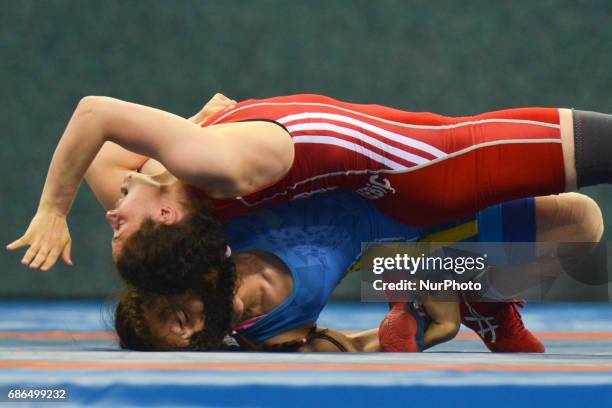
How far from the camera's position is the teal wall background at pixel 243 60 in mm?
3492

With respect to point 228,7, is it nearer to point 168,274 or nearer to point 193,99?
point 193,99

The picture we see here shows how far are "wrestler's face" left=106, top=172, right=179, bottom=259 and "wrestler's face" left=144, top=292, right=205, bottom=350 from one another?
122 mm

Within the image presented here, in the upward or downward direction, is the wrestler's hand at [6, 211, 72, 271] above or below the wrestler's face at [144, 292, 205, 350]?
above

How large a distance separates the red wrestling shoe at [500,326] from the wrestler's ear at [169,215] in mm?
709

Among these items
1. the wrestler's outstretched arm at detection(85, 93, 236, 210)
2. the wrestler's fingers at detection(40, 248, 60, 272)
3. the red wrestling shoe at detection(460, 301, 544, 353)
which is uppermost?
the wrestler's outstretched arm at detection(85, 93, 236, 210)

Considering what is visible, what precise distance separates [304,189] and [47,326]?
3.55 feet

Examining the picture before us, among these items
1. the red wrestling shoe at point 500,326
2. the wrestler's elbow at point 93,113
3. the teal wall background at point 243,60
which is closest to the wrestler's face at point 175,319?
the wrestler's elbow at point 93,113

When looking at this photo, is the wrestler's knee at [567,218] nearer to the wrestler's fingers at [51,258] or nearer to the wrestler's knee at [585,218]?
the wrestler's knee at [585,218]

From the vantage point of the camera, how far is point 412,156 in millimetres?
1782

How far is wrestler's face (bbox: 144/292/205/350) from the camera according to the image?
5.59ft

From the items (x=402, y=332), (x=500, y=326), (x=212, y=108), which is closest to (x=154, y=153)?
(x=212, y=108)

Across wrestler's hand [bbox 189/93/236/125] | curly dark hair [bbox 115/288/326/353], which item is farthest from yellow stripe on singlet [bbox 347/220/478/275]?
wrestler's hand [bbox 189/93/236/125]

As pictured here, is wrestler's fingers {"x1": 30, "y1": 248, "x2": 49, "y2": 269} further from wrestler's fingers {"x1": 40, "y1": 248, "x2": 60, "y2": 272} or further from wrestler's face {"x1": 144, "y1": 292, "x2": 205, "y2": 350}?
wrestler's face {"x1": 144, "y1": 292, "x2": 205, "y2": 350}

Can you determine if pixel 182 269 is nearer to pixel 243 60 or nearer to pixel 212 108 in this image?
pixel 212 108
